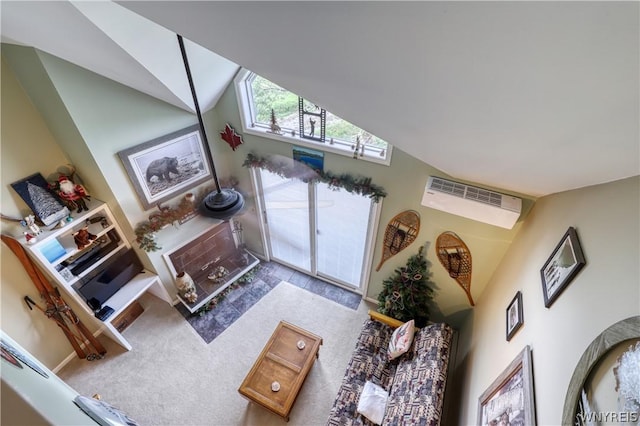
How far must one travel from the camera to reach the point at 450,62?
84 cm

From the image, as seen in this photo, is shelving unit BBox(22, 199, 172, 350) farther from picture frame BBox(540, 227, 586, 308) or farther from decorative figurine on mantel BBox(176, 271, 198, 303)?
picture frame BBox(540, 227, 586, 308)

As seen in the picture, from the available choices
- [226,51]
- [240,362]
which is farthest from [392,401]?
[226,51]

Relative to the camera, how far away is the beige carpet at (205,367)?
2723 mm

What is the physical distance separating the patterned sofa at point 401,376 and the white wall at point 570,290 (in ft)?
0.96

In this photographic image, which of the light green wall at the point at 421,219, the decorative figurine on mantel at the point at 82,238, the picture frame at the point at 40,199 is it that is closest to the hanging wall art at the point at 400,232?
the light green wall at the point at 421,219

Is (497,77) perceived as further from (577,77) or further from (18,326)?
(18,326)

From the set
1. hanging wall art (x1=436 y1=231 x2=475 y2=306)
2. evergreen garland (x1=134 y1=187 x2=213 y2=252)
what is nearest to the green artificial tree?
hanging wall art (x1=436 y1=231 x2=475 y2=306)

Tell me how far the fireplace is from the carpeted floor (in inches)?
6.0

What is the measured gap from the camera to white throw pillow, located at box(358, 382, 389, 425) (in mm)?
2297

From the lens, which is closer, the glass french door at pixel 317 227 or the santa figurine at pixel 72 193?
the santa figurine at pixel 72 193

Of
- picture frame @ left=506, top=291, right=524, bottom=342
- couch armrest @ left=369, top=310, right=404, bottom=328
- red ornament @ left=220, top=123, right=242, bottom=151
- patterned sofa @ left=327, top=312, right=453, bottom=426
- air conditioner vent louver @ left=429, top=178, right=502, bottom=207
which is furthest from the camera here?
red ornament @ left=220, top=123, right=242, bottom=151

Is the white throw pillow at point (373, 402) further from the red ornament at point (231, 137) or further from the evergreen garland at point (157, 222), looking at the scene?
the red ornament at point (231, 137)

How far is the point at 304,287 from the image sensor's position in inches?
156

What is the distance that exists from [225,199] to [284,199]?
1.57 metres
